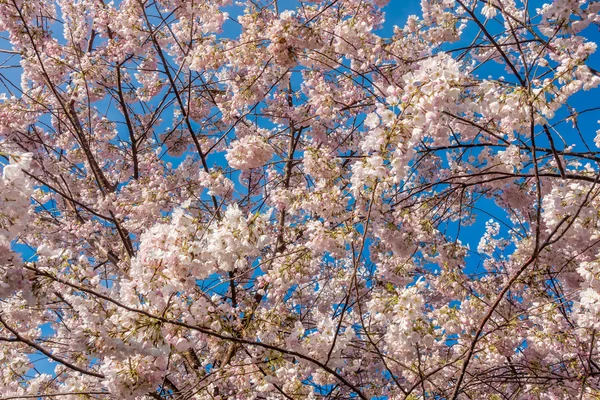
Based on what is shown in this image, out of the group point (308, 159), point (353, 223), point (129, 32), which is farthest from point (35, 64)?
point (353, 223)

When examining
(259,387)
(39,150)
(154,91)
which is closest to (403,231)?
(259,387)

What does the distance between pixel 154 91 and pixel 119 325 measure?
18.4 ft

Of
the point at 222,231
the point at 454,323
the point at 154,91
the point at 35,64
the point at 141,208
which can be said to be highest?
the point at 154,91

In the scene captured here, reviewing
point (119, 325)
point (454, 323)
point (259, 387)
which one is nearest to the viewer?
point (119, 325)

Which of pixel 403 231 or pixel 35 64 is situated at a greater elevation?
pixel 35 64

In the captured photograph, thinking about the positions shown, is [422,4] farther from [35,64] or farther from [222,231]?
[35,64]

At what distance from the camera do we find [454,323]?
4.98 meters

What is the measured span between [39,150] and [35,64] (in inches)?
67.6

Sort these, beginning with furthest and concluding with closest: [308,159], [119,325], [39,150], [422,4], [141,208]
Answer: [39,150], [422,4], [141,208], [308,159], [119,325]

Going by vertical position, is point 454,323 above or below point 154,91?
below

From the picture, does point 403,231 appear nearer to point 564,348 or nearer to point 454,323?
point 454,323

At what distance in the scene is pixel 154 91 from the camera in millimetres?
7812

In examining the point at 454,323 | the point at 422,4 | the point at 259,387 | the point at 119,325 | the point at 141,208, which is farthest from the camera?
the point at 422,4

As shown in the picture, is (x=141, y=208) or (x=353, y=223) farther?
(x=141, y=208)
